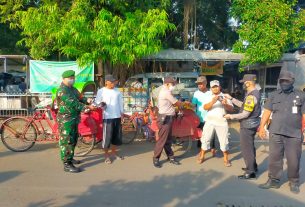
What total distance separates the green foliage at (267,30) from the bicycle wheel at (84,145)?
6310 mm

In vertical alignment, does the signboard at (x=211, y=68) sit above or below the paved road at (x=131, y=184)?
above

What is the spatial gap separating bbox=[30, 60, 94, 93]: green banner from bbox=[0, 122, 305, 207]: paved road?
4.04 meters

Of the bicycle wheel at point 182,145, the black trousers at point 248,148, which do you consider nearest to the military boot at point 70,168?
the bicycle wheel at point 182,145

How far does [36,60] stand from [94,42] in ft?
10.8

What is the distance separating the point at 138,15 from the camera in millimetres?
8953

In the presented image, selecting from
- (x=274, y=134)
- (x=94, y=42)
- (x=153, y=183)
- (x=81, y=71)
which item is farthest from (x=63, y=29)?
(x=274, y=134)

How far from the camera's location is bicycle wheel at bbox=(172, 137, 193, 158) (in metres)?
7.60

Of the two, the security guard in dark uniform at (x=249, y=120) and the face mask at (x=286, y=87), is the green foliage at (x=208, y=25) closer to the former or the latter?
the security guard in dark uniform at (x=249, y=120)

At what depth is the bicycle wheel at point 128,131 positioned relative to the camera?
8688mm

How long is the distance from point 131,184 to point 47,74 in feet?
22.0

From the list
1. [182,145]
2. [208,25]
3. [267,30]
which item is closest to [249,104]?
[182,145]

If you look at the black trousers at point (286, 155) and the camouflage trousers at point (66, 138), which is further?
the camouflage trousers at point (66, 138)

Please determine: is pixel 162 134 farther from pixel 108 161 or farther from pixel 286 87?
pixel 286 87

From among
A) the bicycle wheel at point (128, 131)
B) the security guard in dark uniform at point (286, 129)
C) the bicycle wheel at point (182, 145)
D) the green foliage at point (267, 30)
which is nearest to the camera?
the security guard in dark uniform at point (286, 129)
